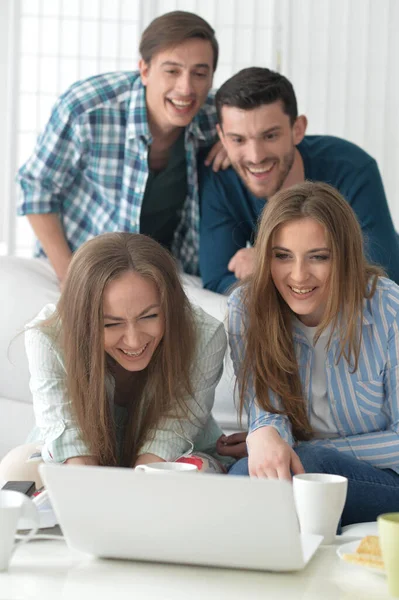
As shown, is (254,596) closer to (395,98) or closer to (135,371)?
(135,371)

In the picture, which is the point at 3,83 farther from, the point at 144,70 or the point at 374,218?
the point at 374,218

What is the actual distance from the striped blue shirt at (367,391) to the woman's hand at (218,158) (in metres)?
0.88

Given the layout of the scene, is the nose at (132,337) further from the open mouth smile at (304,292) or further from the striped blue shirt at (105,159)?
the striped blue shirt at (105,159)

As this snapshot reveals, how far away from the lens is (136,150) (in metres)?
2.69

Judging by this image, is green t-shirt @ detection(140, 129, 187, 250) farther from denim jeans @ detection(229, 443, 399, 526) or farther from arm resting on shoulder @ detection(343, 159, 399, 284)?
denim jeans @ detection(229, 443, 399, 526)

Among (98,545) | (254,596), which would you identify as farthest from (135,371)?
(254,596)

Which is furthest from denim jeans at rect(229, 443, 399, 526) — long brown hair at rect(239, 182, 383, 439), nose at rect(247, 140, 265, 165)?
nose at rect(247, 140, 265, 165)

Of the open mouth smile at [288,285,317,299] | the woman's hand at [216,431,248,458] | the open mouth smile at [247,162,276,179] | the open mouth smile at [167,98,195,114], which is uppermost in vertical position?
the open mouth smile at [167,98,195,114]

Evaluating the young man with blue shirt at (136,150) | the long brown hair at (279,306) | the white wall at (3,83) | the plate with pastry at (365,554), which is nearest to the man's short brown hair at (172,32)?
the young man with blue shirt at (136,150)

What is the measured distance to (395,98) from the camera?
3.83 meters

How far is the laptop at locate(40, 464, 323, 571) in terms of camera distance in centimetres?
100

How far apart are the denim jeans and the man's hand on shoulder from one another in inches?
29.0

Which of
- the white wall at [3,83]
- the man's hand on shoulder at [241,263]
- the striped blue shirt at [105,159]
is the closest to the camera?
the man's hand on shoulder at [241,263]

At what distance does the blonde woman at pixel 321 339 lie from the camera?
180 cm
